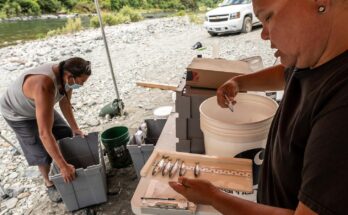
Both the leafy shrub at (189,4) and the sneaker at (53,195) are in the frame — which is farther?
the leafy shrub at (189,4)

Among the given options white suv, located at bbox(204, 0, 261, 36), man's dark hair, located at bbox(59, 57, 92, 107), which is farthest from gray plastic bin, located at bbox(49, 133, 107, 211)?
white suv, located at bbox(204, 0, 261, 36)

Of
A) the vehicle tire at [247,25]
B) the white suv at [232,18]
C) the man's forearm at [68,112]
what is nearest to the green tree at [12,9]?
the white suv at [232,18]

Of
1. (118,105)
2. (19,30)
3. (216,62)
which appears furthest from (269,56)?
Answer: (19,30)

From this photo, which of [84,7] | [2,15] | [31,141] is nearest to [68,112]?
[31,141]

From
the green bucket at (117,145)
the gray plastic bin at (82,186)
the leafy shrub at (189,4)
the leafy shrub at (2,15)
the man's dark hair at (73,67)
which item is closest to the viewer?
the gray plastic bin at (82,186)

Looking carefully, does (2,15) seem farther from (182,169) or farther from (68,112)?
(182,169)

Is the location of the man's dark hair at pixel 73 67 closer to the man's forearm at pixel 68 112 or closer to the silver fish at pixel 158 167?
the man's forearm at pixel 68 112

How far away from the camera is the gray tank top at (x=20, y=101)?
240 centimetres

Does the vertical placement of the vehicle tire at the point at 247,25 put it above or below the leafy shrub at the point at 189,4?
above

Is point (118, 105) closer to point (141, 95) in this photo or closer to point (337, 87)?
point (141, 95)

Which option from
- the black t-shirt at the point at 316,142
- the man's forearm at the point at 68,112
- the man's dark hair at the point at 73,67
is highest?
the black t-shirt at the point at 316,142

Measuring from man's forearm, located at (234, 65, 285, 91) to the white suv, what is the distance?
7.88m

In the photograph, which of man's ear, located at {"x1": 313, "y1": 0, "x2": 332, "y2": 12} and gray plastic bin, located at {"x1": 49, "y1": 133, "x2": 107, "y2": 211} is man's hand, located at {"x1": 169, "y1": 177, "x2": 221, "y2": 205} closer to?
man's ear, located at {"x1": 313, "y1": 0, "x2": 332, "y2": 12}

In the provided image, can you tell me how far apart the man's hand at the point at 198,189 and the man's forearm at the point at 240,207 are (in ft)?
0.08
